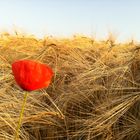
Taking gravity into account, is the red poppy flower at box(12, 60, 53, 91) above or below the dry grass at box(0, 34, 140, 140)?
above

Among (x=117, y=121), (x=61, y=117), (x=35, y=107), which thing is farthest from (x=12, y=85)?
(x=117, y=121)

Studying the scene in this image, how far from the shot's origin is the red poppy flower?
87cm

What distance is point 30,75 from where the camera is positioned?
896mm

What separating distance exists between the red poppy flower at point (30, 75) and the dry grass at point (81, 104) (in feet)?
2.53

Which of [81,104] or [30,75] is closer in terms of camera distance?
[30,75]

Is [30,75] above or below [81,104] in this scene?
above

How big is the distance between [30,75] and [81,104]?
3.27 feet

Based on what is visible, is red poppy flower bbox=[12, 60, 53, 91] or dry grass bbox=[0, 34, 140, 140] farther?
dry grass bbox=[0, 34, 140, 140]

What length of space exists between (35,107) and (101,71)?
0.40 m

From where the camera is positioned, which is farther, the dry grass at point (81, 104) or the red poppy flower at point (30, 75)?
the dry grass at point (81, 104)

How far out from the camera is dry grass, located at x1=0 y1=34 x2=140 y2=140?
1751mm

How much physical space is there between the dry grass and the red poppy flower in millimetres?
772

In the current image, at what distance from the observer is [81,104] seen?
1.87 meters

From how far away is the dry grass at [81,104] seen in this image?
5.74 ft
